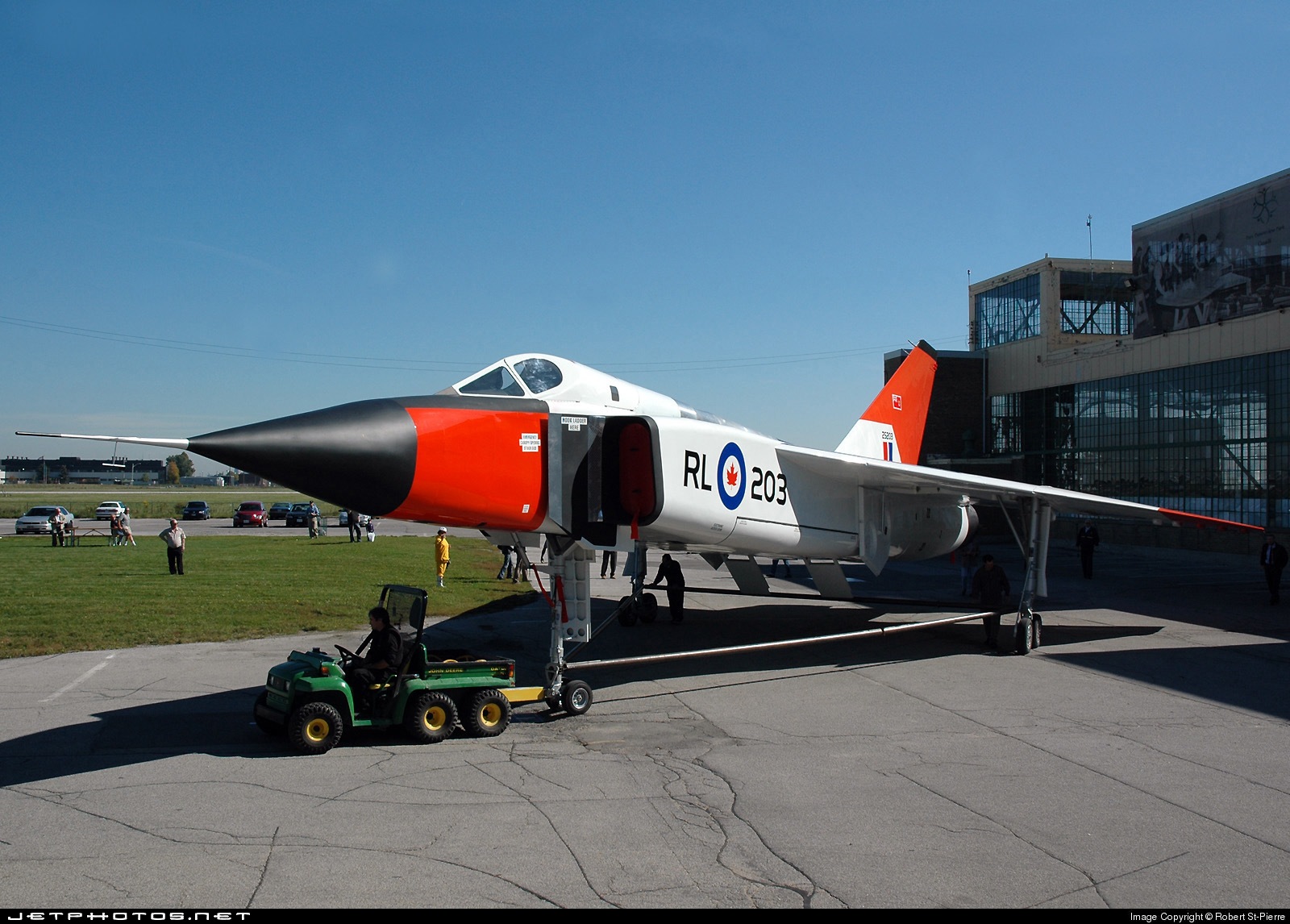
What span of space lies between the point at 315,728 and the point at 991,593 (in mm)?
10758

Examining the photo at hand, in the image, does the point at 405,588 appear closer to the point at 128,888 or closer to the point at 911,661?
the point at 128,888

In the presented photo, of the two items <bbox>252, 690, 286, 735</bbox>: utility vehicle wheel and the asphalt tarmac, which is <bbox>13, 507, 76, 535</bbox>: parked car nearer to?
the asphalt tarmac

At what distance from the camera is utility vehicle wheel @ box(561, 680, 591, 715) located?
909 centimetres

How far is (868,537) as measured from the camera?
13320 millimetres

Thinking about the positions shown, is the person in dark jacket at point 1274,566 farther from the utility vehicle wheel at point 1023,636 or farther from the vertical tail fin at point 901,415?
the utility vehicle wheel at point 1023,636

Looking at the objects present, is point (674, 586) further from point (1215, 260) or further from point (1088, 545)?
point (1215, 260)

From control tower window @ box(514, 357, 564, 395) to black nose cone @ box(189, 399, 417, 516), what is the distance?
155 centimetres

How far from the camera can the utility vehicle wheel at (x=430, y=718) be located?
26.3 ft

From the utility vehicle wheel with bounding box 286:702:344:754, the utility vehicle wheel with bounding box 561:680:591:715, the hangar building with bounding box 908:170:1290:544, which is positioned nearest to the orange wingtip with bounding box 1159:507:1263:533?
the utility vehicle wheel with bounding box 561:680:591:715

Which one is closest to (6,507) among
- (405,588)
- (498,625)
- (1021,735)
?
(498,625)

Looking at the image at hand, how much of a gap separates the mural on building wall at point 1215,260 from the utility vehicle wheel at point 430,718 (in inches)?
1093

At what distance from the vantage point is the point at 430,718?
26.7 ft

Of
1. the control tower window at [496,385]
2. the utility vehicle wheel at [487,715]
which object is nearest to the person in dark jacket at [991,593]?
the utility vehicle wheel at [487,715]

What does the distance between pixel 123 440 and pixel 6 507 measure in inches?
3062
